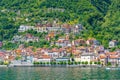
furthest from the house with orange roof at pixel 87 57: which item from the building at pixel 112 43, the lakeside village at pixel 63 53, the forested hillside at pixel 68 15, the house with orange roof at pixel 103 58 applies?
the forested hillside at pixel 68 15

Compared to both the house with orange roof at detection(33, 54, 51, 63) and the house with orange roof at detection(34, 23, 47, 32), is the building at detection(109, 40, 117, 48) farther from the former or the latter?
the house with orange roof at detection(34, 23, 47, 32)

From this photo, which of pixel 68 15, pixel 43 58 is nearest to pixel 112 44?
pixel 43 58

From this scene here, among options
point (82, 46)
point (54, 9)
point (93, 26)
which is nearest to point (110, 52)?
point (82, 46)

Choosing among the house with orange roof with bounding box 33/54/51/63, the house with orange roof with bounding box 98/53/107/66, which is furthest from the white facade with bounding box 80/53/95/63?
the house with orange roof with bounding box 33/54/51/63

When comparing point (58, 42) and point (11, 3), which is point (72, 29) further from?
point (11, 3)

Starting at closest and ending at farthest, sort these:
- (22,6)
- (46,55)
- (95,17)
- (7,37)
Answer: (46,55)
(7,37)
(95,17)
(22,6)

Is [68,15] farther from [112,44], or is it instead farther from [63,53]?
[63,53]

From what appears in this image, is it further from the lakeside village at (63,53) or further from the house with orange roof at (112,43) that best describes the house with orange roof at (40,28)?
the house with orange roof at (112,43)
